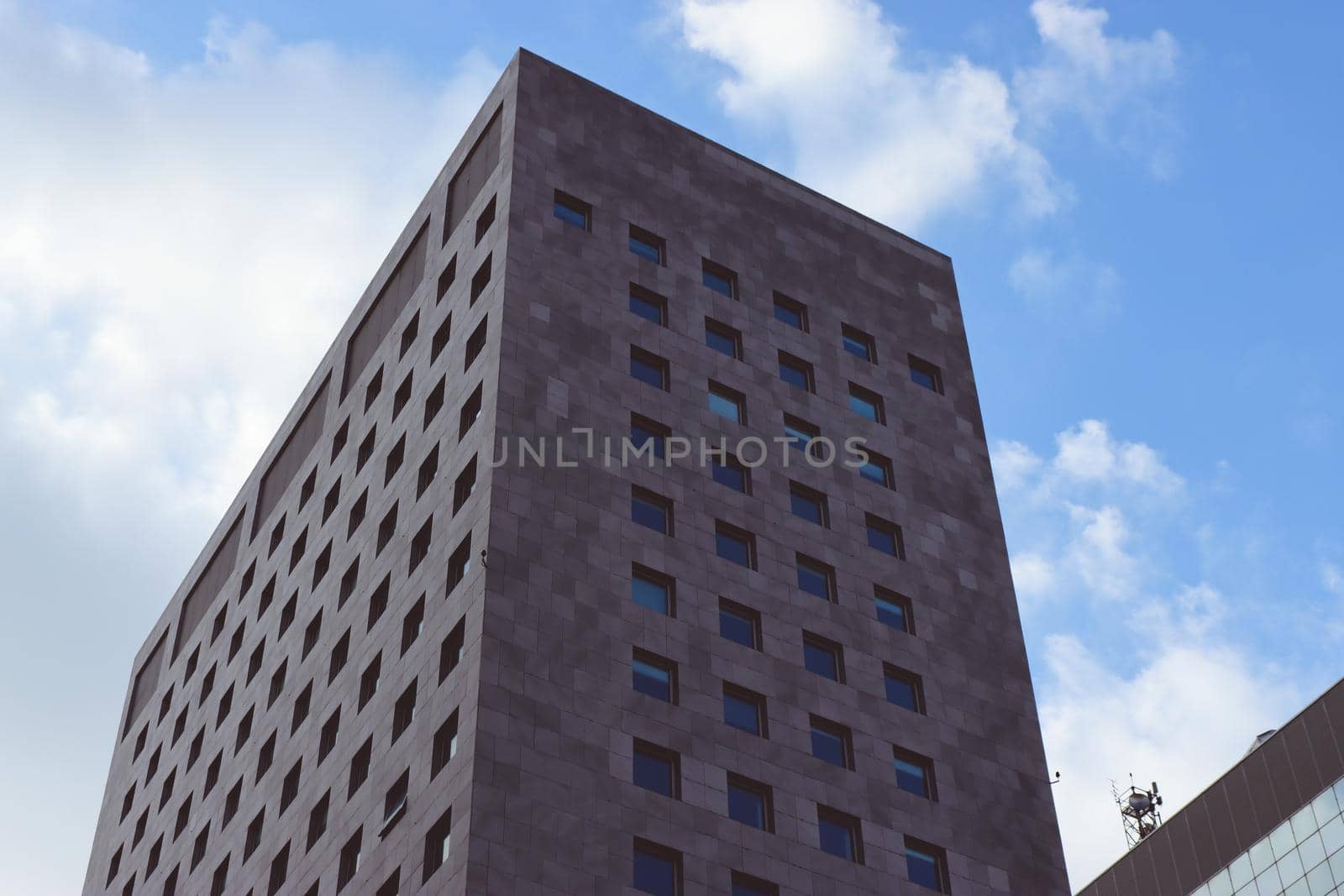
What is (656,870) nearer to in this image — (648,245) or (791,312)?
(648,245)

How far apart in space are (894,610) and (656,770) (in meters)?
12.6

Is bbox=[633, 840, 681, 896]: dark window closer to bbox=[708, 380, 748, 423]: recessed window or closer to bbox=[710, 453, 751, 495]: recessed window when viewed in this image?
bbox=[710, 453, 751, 495]: recessed window

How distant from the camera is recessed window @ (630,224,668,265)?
204 ft

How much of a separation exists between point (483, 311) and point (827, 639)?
593 inches

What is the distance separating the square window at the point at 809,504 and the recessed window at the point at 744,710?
26.7 ft

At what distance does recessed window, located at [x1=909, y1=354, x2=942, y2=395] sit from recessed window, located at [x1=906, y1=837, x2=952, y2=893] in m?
20.5

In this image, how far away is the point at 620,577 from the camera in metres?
51.2

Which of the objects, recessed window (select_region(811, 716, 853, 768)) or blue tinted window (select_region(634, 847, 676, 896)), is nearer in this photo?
blue tinted window (select_region(634, 847, 676, 896))

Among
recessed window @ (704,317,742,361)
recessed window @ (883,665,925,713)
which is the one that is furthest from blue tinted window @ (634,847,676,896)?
recessed window @ (704,317,742,361)

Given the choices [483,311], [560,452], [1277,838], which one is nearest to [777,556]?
[560,452]

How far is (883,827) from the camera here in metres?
50.8

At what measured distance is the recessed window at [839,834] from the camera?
49.7m

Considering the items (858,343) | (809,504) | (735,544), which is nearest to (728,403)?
(809,504)

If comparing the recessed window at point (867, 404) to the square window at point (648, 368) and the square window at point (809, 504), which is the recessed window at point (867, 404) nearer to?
the square window at point (809, 504)
